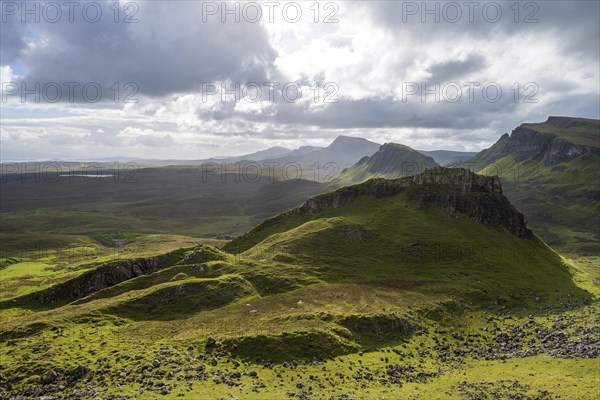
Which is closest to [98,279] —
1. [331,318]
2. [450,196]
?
[331,318]

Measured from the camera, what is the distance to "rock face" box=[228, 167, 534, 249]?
127438mm

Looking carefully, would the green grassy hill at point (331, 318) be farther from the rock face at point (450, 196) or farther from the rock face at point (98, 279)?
the rock face at point (450, 196)

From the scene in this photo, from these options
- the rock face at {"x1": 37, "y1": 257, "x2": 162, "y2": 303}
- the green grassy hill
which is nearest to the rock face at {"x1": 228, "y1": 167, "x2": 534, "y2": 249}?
the green grassy hill

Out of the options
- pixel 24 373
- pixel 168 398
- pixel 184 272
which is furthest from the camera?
pixel 184 272

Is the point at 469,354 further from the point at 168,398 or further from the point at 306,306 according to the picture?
the point at 168,398

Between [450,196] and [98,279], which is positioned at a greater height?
[450,196]

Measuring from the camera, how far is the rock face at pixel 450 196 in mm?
127438

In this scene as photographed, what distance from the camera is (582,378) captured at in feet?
167

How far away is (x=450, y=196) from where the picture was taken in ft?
425

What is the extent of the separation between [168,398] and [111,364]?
12.6 metres

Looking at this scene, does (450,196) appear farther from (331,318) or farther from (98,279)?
(98,279)

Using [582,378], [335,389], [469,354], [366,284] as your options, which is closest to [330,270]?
[366,284]

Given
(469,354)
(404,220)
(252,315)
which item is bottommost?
(469,354)

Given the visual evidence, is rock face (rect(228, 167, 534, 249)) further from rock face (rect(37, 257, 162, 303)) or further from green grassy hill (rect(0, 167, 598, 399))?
rock face (rect(37, 257, 162, 303))
